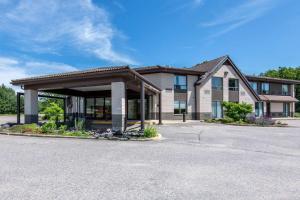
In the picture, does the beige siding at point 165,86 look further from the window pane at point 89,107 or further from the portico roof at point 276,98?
the portico roof at point 276,98

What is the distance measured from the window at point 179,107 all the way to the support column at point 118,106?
51.3ft

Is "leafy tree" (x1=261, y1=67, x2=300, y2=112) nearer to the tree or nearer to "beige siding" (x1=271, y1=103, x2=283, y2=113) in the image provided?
"beige siding" (x1=271, y1=103, x2=283, y2=113)

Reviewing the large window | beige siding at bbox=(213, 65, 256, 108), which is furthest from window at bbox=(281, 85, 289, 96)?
the large window

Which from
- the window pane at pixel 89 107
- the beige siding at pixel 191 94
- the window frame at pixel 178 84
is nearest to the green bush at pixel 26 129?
the window pane at pixel 89 107

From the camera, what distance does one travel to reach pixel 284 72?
207 ft

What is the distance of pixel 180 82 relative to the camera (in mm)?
31891

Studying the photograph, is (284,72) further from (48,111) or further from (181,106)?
(48,111)

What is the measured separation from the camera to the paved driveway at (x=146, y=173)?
5.62 metres

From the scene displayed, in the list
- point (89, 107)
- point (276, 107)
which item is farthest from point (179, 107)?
point (276, 107)

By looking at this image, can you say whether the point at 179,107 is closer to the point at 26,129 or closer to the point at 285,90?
the point at 26,129

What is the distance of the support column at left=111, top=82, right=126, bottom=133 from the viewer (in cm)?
1642

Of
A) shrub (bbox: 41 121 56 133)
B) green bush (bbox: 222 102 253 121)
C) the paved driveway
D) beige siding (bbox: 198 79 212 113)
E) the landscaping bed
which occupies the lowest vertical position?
the paved driveway

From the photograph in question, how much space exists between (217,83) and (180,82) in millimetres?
5848

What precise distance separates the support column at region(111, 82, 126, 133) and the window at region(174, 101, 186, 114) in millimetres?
15651
